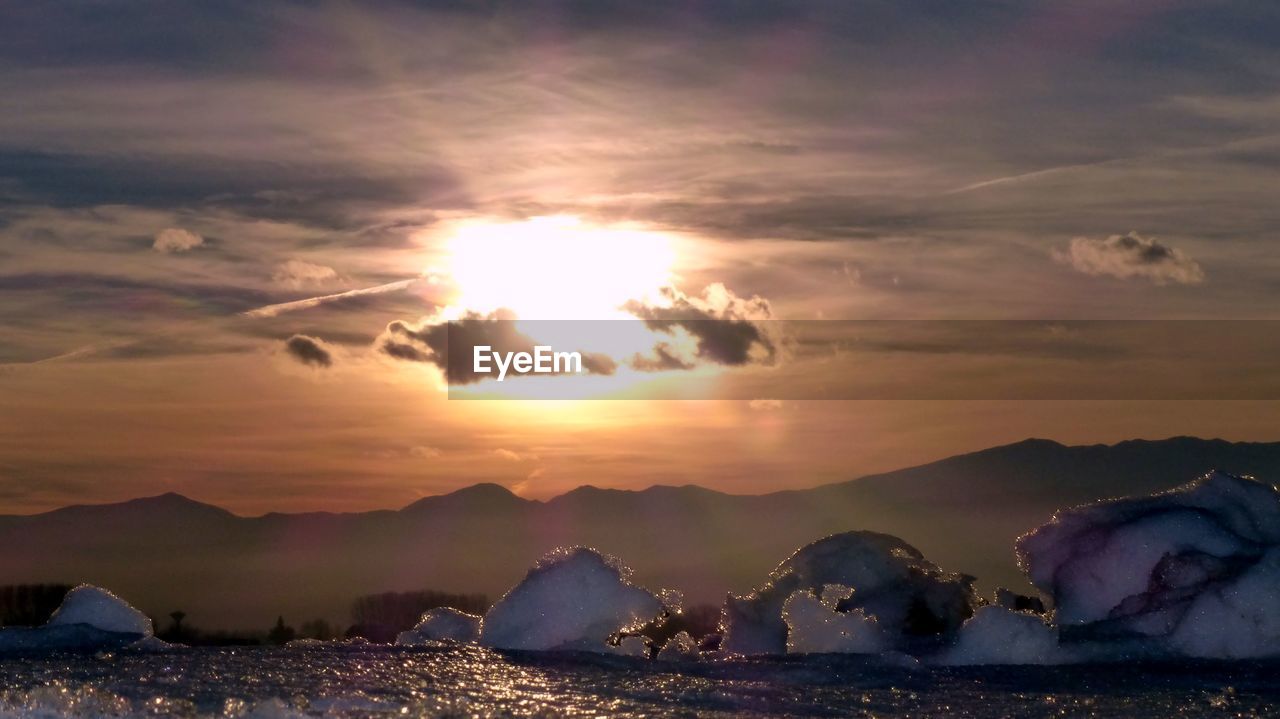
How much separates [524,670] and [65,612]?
628 centimetres

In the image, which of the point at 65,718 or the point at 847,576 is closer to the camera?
the point at 65,718

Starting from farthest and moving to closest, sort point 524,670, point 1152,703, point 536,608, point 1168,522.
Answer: point 1168,522 → point 536,608 → point 524,670 → point 1152,703

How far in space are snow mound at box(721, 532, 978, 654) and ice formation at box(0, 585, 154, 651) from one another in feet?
23.5

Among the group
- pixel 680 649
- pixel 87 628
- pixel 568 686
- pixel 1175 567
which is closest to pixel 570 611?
pixel 680 649

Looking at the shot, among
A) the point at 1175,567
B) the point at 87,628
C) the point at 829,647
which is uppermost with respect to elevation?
the point at 1175,567

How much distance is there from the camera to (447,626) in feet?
53.7

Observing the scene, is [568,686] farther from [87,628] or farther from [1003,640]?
[87,628]

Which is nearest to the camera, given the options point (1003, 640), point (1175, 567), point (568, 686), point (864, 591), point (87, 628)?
point (568, 686)

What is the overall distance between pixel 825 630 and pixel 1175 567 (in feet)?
13.8

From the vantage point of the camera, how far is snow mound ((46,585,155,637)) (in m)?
14.9

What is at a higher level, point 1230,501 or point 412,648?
point 1230,501

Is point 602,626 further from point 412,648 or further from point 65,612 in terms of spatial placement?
point 65,612

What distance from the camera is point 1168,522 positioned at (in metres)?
16.7

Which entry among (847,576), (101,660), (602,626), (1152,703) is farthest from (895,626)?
(101,660)
